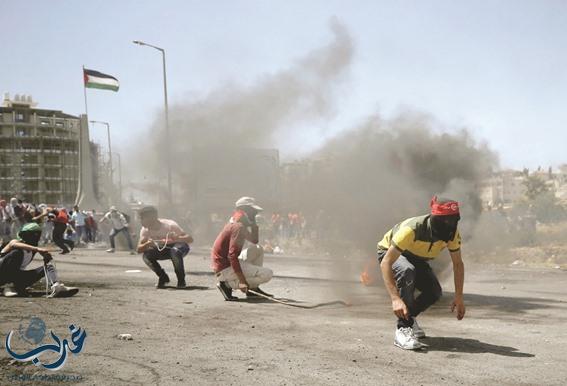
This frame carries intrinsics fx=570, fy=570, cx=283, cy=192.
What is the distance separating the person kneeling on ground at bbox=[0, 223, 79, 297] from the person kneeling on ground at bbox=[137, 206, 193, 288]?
4.96 feet

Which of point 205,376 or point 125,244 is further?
point 125,244

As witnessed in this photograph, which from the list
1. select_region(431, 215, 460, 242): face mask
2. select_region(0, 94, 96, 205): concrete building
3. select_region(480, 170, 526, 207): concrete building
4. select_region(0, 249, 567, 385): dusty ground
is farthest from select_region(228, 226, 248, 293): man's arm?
select_region(0, 94, 96, 205): concrete building

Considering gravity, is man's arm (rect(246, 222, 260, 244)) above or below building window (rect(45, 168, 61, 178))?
below

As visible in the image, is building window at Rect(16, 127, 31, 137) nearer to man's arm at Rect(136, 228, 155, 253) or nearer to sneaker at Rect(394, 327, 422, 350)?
man's arm at Rect(136, 228, 155, 253)

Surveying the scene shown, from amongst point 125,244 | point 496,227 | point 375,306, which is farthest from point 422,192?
point 125,244

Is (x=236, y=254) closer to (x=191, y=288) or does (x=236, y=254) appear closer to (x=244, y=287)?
(x=244, y=287)

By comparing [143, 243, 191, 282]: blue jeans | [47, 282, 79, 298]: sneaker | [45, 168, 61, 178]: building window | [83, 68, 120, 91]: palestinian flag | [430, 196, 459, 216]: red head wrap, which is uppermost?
[83, 68, 120, 91]: palestinian flag

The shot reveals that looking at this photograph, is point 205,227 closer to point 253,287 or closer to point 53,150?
point 253,287

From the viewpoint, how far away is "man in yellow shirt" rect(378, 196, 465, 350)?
4.88 meters

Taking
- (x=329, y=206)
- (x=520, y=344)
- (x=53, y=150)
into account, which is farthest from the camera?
(x=53, y=150)

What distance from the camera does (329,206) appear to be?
1173 centimetres

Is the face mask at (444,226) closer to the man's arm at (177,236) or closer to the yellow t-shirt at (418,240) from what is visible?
the yellow t-shirt at (418,240)

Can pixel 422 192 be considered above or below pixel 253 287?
above

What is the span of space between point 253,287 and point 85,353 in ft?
12.6
